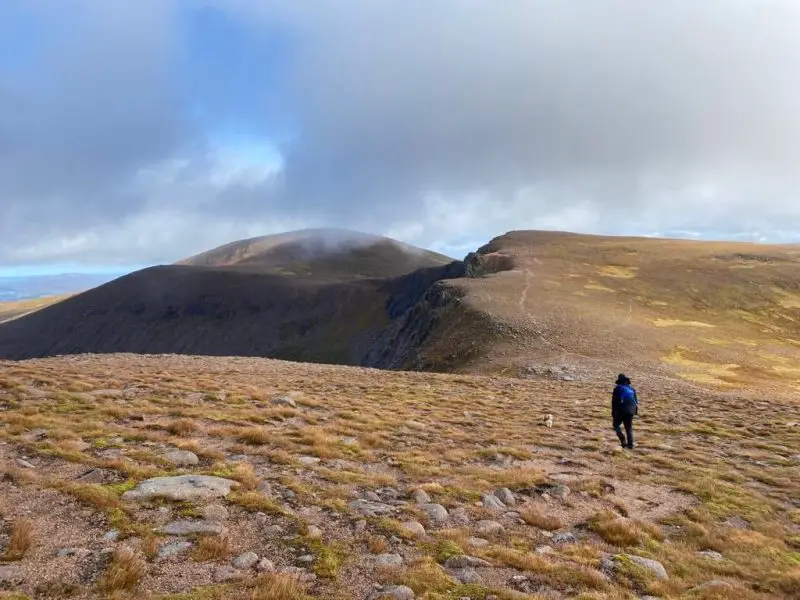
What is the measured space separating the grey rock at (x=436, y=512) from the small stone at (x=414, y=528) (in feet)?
1.90

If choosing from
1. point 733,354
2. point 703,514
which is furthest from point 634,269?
point 703,514

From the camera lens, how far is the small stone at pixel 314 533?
31.1 feet

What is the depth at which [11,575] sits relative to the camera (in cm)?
727

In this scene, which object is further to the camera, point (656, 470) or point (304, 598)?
point (656, 470)

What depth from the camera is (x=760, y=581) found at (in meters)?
9.49

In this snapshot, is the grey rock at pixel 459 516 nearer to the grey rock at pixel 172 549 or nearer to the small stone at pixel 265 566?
the small stone at pixel 265 566

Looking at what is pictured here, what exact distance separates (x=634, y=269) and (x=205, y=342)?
154 m

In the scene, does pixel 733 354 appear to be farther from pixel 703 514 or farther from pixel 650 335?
pixel 703 514

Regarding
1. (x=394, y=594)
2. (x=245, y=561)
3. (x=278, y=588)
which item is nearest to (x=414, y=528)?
(x=394, y=594)

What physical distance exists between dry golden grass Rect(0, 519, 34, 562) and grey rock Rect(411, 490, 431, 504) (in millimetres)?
7265

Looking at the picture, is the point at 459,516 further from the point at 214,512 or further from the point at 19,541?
the point at 19,541

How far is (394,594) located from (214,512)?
406 centimetres

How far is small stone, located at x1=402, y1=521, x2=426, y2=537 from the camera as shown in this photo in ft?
33.2

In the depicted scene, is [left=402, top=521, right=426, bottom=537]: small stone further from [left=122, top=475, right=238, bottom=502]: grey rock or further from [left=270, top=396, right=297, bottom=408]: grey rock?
[left=270, top=396, right=297, bottom=408]: grey rock
